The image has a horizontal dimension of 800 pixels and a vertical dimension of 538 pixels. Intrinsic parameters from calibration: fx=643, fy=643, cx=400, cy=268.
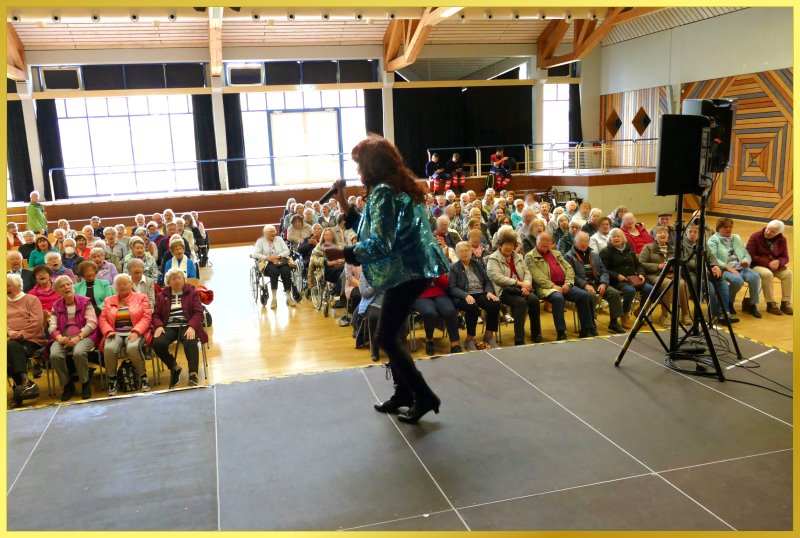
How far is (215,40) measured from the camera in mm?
12375

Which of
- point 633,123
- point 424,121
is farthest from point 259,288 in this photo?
point 633,123

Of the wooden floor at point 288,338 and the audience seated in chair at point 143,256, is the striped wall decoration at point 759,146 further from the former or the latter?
the audience seated in chair at point 143,256

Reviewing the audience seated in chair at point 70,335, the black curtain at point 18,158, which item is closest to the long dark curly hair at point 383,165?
the audience seated in chair at point 70,335

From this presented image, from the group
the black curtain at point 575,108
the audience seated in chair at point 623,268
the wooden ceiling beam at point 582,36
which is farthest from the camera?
the black curtain at point 575,108

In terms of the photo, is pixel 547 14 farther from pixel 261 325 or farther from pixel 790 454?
pixel 790 454

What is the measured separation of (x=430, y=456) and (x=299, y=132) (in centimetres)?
1339

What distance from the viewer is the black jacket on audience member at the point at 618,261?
19.1 ft

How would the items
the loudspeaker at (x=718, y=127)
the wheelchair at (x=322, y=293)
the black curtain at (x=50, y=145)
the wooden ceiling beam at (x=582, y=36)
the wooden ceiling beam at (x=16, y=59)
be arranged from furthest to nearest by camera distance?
the black curtain at (x=50, y=145) < the wooden ceiling beam at (x=16, y=59) < the wooden ceiling beam at (x=582, y=36) < the wheelchair at (x=322, y=293) < the loudspeaker at (x=718, y=127)

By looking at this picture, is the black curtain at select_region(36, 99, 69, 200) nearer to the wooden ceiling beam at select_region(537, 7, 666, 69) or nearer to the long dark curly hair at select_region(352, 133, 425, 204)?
the wooden ceiling beam at select_region(537, 7, 666, 69)

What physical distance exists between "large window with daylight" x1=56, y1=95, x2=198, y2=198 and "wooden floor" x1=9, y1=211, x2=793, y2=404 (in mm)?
8304

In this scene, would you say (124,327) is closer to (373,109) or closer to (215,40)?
(215,40)

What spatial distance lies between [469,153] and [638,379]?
12853mm

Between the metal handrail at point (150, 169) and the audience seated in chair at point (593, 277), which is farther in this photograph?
the metal handrail at point (150, 169)

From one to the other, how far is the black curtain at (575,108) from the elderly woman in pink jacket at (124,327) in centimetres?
1315
